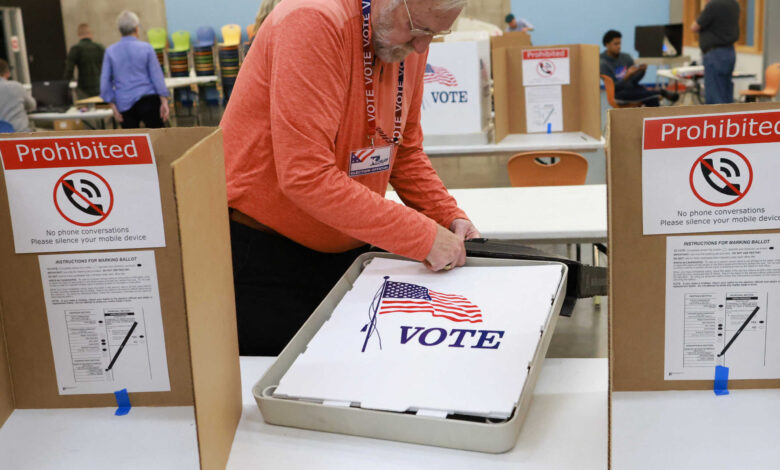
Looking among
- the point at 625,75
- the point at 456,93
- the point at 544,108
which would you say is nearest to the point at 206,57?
the point at 625,75

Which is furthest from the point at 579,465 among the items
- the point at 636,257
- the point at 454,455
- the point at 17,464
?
the point at 17,464

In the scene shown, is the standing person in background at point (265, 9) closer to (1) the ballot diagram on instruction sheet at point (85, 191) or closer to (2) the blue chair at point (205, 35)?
(1) the ballot diagram on instruction sheet at point (85, 191)

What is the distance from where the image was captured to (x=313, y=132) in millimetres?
1250

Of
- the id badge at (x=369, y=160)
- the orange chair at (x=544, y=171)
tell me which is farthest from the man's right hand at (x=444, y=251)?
the orange chair at (x=544, y=171)

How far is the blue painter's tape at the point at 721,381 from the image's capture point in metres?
1.01

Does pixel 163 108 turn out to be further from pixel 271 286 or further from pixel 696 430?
pixel 696 430

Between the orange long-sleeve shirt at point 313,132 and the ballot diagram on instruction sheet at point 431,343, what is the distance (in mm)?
112

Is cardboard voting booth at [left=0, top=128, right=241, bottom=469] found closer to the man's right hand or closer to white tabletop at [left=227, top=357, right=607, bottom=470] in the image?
white tabletop at [left=227, top=357, right=607, bottom=470]

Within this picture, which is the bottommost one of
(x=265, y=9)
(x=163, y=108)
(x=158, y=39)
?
(x=163, y=108)

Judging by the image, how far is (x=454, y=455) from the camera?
2.94 feet

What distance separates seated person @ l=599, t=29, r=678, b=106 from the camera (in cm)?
848

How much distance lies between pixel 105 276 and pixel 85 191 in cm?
11

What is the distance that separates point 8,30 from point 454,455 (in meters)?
13.1

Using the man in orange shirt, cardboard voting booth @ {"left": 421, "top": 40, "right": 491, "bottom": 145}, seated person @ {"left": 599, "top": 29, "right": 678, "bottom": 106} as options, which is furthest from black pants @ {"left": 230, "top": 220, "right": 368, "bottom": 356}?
seated person @ {"left": 599, "top": 29, "right": 678, "bottom": 106}
